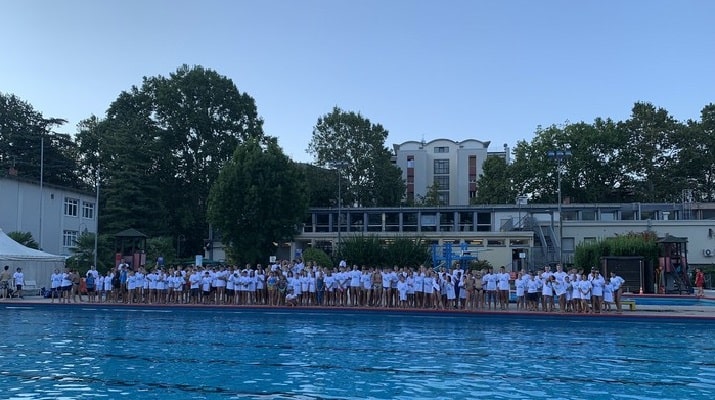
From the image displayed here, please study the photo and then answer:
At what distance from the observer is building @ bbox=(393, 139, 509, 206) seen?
9125 cm

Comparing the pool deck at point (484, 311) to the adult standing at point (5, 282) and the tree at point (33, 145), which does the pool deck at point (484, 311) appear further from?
the tree at point (33, 145)

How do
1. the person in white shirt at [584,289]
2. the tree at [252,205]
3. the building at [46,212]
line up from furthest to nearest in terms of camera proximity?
the tree at [252,205]
the building at [46,212]
the person in white shirt at [584,289]

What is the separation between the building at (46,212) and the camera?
145 feet

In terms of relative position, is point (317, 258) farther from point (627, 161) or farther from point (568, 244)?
point (627, 161)

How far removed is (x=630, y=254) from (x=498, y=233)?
1794 cm

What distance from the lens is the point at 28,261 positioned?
30.7 metres

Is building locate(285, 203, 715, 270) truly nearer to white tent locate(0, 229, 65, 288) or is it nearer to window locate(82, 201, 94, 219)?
window locate(82, 201, 94, 219)

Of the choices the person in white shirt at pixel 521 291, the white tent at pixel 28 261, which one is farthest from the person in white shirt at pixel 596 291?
the white tent at pixel 28 261

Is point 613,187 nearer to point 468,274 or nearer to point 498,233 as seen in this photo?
point 498,233

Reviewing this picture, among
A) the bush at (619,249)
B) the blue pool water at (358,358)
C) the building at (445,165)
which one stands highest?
the building at (445,165)

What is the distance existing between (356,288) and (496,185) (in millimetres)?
44356

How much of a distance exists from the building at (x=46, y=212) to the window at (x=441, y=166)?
167ft

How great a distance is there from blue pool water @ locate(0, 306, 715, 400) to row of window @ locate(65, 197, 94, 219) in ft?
102

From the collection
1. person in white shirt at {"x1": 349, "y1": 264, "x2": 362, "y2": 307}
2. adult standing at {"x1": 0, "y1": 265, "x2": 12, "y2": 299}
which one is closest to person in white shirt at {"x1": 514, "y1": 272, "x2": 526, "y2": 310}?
person in white shirt at {"x1": 349, "y1": 264, "x2": 362, "y2": 307}
